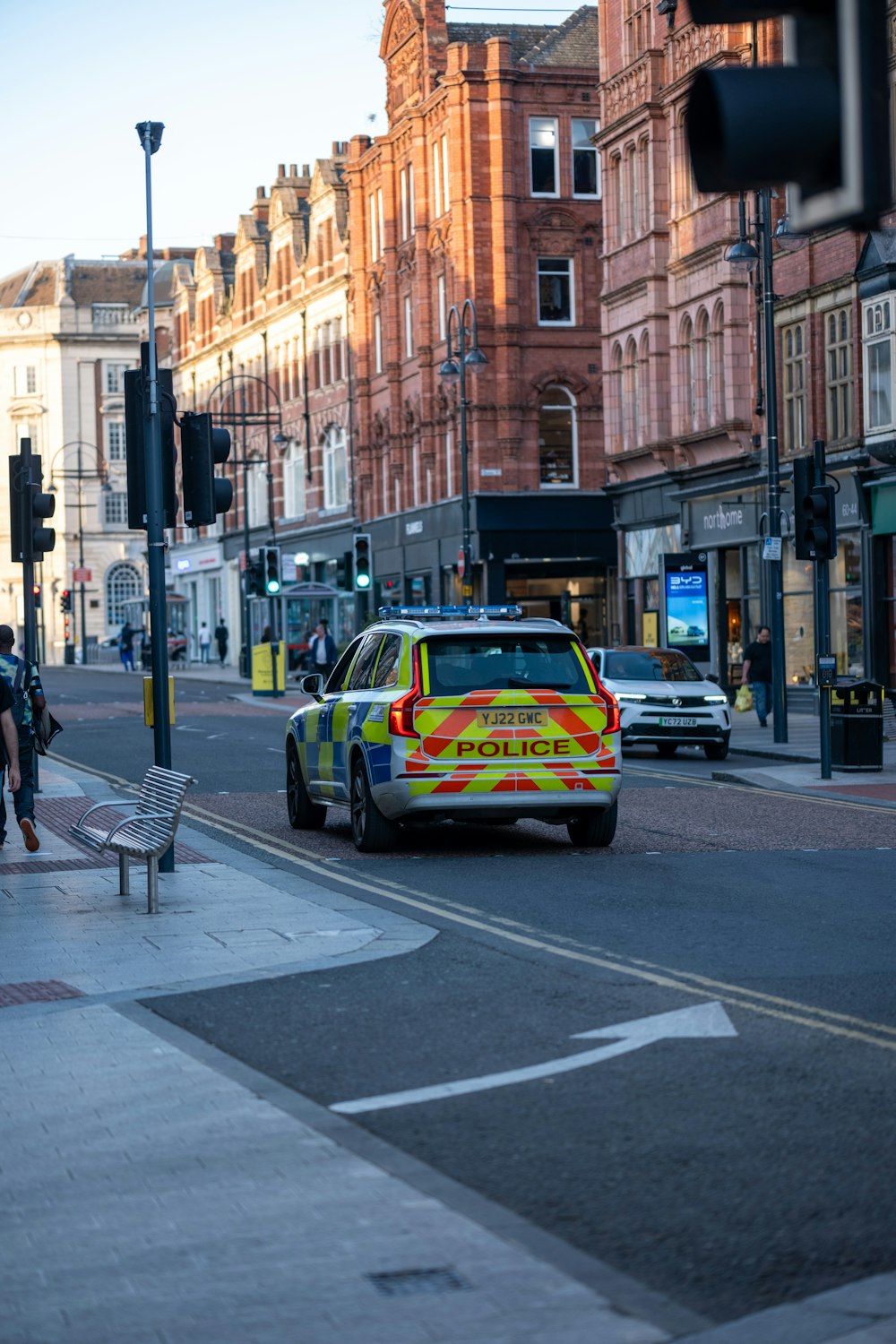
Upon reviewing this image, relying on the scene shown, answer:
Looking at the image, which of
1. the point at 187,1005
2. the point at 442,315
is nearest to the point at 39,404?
the point at 442,315

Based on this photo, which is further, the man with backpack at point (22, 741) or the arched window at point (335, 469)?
the arched window at point (335, 469)

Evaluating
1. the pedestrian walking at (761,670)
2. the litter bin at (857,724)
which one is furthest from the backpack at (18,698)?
the pedestrian walking at (761,670)

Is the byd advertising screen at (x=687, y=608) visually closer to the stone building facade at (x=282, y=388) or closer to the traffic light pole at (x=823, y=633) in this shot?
the traffic light pole at (x=823, y=633)

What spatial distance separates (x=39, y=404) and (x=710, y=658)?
90437 millimetres

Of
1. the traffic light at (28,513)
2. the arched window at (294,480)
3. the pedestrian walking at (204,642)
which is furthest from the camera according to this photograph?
the pedestrian walking at (204,642)

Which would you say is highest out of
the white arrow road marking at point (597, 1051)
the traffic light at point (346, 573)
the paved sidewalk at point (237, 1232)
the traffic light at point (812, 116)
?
the traffic light at point (346, 573)

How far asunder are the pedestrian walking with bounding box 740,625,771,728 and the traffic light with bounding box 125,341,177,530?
66.3 feet

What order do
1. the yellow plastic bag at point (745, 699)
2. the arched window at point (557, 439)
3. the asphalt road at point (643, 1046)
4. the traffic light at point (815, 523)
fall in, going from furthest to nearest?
the arched window at point (557, 439)
the yellow plastic bag at point (745, 699)
the traffic light at point (815, 523)
the asphalt road at point (643, 1046)

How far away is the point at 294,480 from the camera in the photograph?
83.2 meters

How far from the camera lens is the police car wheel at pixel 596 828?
16.4 meters

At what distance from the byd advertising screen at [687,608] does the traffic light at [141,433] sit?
99.9 ft

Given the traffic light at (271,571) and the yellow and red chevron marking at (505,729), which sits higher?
the traffic light at (271,571)

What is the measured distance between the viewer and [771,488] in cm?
2984

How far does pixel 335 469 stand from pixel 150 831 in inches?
2510
